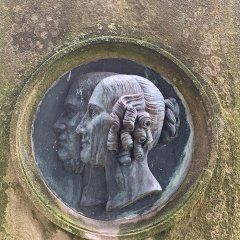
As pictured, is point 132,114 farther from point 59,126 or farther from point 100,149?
point 59,126

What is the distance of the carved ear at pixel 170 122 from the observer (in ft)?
14.4

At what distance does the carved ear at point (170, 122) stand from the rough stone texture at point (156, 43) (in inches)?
11.7

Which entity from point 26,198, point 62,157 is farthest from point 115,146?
point 26,198

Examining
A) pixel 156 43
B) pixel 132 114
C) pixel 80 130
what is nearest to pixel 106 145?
pixel 80 130

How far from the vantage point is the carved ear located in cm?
438

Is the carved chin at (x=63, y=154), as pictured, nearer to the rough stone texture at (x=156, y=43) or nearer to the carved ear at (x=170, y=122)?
the rough stone texture at (x=156, y=43)

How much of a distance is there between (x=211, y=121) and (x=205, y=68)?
37 centimetres

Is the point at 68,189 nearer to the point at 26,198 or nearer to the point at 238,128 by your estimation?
the point at 26,198

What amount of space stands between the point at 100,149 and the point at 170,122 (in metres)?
0.47

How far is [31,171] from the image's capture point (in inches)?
168

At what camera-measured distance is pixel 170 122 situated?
4383 mm

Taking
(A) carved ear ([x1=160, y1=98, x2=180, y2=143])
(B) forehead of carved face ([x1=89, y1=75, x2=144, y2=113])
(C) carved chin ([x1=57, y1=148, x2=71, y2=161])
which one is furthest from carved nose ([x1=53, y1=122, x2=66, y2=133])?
(A) carved ear ([x1=160, y1=98, x2=180, y2=143])

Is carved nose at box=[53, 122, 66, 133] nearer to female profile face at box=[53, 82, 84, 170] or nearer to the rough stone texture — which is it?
female profile face at box=[53, 82, 84, 170]

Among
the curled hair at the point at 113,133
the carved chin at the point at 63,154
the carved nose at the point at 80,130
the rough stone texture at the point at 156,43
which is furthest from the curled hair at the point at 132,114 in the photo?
the rough stone texture at the point at 156,43
